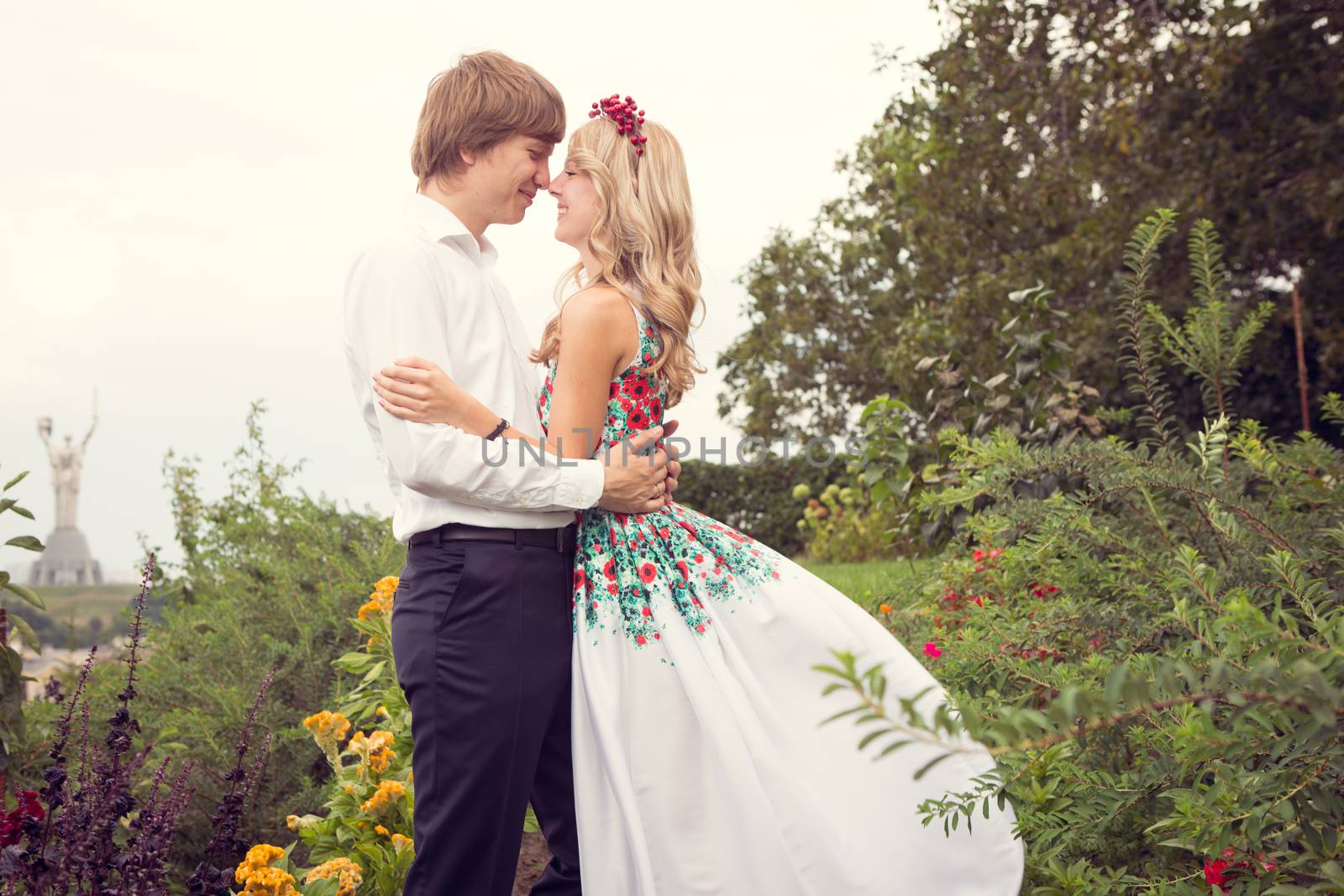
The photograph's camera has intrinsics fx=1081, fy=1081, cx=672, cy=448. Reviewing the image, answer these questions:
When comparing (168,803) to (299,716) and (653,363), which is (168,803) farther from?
(299,716)

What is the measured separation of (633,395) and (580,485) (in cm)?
38

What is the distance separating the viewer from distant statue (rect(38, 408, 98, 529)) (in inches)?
364

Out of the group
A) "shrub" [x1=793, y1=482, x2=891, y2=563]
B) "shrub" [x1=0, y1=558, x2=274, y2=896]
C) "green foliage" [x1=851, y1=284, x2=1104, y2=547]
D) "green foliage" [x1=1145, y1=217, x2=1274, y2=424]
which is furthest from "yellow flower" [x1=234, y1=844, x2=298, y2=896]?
"shrub" [x1=793, y1=482, x2=891, y2=563]

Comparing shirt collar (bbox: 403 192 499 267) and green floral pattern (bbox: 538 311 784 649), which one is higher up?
shirt collar (bbox: 403 192 499 267)

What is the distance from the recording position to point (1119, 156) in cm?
965

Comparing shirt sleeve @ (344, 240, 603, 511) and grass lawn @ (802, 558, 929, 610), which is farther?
grass lawn @ (802, 558, 929, 610)

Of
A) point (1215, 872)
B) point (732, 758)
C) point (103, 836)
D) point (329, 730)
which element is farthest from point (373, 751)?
point (1215, 872)

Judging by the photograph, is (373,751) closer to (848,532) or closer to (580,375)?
(580,375)

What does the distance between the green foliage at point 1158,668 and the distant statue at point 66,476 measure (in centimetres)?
834

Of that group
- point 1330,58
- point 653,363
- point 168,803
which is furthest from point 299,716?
point 1330,58

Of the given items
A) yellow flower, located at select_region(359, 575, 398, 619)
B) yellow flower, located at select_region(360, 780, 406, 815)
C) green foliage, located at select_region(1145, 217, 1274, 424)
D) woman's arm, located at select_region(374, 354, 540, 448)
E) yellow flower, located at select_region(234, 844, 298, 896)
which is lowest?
yellow flower, located at select_region(234, 844, 298, 896)

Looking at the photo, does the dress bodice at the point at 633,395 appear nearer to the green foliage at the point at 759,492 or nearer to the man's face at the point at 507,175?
the man's face at the point at 507,175

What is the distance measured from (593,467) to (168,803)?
1.10 meters

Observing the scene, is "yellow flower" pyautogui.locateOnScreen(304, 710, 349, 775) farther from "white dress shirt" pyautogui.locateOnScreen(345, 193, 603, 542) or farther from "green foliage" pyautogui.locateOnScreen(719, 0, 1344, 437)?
"green foliage" pyautogui.locateOnScreen(719, 0, 1344, 437)
